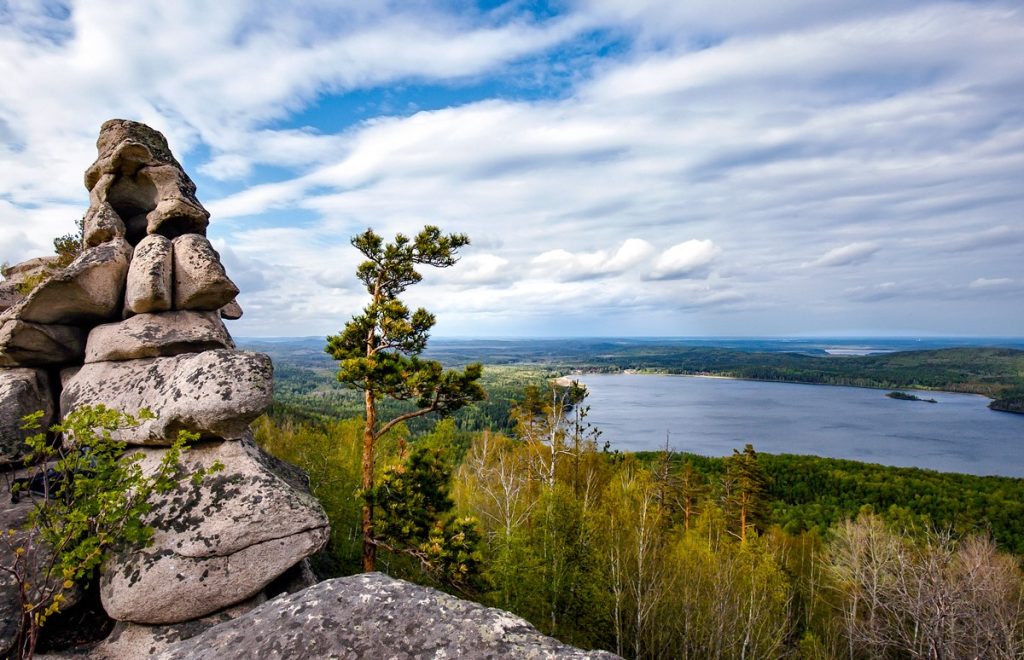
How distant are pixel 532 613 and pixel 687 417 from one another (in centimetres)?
13816

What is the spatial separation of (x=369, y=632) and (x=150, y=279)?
A: 10.5 m

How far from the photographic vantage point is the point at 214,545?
8.56m

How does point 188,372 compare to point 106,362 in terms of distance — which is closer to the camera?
point 188,372

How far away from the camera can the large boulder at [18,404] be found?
32.4ft

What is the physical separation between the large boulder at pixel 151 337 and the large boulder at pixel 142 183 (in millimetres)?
2587

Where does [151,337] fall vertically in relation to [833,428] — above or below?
above

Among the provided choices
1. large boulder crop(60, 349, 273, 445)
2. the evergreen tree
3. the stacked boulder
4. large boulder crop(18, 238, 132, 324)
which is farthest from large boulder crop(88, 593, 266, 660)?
the evergreen tree

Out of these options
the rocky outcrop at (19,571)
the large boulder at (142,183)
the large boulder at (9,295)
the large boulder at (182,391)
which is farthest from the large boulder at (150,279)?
the large boulder at (9,295)

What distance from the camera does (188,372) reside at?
397 inches

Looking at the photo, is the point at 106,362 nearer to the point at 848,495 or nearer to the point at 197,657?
the point at 197,657

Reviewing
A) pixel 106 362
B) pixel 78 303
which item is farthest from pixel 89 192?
pixel 106 362

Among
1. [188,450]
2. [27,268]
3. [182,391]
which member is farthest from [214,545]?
[27,268]

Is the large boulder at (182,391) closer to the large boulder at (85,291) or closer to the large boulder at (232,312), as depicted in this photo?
the large boulder at (85,291)

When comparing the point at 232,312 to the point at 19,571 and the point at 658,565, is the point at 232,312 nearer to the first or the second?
the point at 19,571
